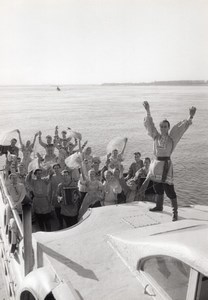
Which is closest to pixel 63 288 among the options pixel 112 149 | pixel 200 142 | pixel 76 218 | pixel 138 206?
pixel 138 206

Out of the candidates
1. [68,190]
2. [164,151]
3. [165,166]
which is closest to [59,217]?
[68,190]

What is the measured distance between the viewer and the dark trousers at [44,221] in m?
6.50

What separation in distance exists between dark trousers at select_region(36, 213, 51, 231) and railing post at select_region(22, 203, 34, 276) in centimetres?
189

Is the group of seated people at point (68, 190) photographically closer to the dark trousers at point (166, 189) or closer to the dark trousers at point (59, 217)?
the dark trousers at point (59, 217)

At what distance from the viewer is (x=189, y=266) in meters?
2.76

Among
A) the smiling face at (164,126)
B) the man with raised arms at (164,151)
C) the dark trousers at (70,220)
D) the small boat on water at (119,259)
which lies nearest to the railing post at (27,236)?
the small boat on water at (119,259)

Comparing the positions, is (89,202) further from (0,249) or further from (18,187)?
(0,249)

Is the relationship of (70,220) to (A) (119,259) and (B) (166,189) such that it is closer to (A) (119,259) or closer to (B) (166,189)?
(B) (166,189)

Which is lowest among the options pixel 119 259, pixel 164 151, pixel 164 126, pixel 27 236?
pixel 119 259

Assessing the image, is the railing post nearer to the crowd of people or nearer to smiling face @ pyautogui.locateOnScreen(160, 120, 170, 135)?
the crowd of people

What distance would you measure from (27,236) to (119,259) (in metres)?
1.23

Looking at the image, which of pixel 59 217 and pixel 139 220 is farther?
pixel 59 217

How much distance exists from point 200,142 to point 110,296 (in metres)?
29.6

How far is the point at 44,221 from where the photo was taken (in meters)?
6.54
